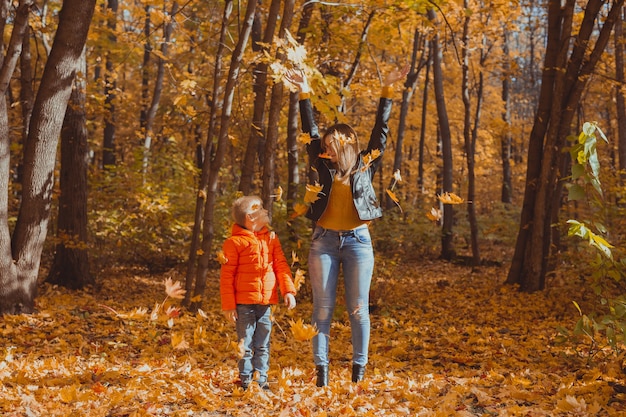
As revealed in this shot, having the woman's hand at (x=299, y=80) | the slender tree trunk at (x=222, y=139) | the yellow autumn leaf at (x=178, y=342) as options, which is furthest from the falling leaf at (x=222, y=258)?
the slender tree trunk at (x=222, y=139)

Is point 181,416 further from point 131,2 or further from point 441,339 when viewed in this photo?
point 131,2

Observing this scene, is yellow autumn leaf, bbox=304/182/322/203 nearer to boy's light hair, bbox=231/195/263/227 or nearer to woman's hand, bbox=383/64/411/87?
boy's light hair, bbox=231/195/263/227

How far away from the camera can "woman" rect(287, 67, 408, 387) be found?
393cm

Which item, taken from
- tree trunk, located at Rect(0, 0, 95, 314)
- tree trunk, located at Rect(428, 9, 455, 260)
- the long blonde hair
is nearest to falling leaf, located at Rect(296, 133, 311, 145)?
the long blonde hair

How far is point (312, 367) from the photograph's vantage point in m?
5.03

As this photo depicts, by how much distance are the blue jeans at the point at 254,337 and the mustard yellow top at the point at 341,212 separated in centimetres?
75

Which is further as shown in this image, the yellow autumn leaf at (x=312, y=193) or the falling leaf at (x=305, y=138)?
the falling leaf at (x=305, y=138)

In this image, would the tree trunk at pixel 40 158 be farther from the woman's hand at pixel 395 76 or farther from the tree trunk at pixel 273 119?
the woman's hand at pixel 395 76

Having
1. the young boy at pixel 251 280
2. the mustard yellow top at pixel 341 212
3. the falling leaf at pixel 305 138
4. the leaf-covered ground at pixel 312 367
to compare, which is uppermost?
the falling leaf at pixel 305 138

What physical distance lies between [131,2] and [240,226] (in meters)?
20.9

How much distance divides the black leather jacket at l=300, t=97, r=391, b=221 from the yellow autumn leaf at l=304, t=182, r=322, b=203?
5 cm

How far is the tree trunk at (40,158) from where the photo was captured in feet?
19.9

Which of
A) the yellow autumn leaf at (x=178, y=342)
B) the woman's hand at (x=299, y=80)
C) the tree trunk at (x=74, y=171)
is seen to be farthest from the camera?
the tree trunk at (x=74, y=171)

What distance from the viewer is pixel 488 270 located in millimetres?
12883
